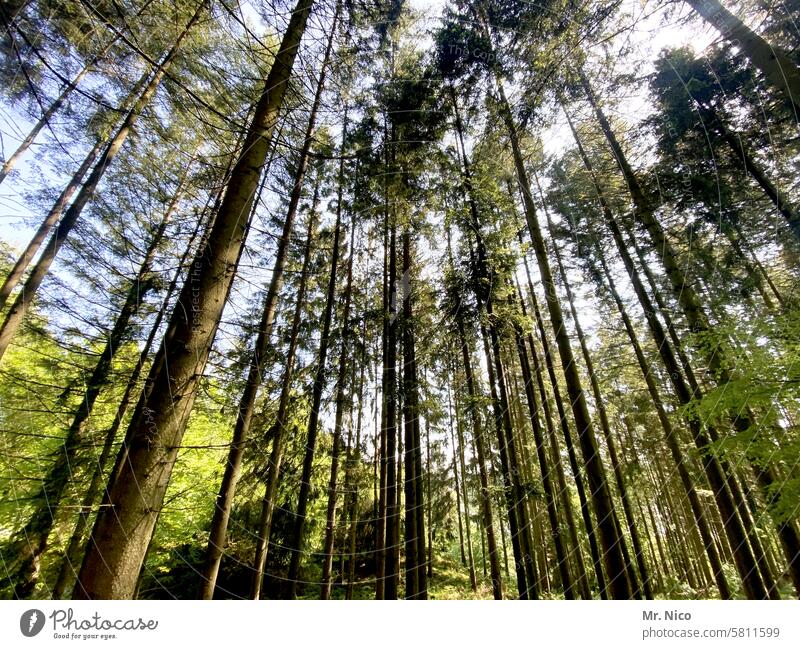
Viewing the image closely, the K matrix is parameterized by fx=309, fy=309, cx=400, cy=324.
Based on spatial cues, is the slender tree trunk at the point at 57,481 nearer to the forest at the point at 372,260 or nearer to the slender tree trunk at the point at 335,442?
the forest at the point at 372,260

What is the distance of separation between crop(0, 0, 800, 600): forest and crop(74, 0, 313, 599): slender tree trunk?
13 mm

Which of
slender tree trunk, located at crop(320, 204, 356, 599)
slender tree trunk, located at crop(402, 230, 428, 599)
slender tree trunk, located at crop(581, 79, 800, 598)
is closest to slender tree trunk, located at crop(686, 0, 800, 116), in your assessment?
slender tree trunk, located at crop(581, 79, 800, 598)

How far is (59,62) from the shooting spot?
2840 mm

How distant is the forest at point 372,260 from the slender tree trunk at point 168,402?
0.04 feet

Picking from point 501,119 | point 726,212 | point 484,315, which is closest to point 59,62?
point 501,119

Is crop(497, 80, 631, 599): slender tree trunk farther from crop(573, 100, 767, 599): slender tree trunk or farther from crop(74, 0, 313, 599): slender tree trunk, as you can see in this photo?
crop(74, 0, 313, 599): slender tree trunk

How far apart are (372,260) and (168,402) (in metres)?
6.04

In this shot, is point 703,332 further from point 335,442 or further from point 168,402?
point 335,442

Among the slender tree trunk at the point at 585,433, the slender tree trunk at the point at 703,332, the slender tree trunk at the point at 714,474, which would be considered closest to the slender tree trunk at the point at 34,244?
the slender tree trunk at the point at 585,433

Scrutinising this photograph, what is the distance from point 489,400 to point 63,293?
5355mm

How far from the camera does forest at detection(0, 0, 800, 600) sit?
2.26 metres
